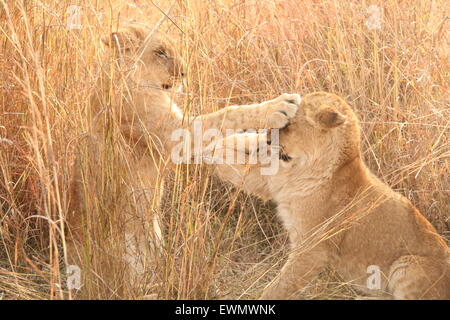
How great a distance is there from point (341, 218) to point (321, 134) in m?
0.44

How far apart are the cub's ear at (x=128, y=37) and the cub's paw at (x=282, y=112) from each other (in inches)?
29.7

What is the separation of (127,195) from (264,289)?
76cm

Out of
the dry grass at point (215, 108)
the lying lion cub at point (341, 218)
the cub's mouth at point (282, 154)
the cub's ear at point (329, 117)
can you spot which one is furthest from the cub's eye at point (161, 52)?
the cub's ear at point (329, 117)

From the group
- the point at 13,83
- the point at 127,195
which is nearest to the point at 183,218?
the point at 127,195

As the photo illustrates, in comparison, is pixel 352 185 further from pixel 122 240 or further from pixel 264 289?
pixel 122 240

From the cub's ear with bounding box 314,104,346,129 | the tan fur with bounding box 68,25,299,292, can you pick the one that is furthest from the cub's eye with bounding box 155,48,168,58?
the cub's ear with bounding box 314,104,346,129

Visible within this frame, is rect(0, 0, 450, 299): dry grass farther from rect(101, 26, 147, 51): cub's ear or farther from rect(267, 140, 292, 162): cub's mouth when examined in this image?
rect(267, 140, 292, 162): cub's mouth

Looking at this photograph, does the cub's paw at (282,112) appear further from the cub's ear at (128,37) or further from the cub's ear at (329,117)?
the cub's ear at (128,37)

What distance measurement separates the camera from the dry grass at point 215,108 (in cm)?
280

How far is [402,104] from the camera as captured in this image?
4441 mm

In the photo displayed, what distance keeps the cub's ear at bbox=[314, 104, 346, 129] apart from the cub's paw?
157 millimetres

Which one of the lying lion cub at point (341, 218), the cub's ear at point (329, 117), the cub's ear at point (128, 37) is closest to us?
the lying lion cub at point (341, 218)

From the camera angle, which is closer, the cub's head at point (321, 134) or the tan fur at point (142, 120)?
the tan fur at point (142, 120)
